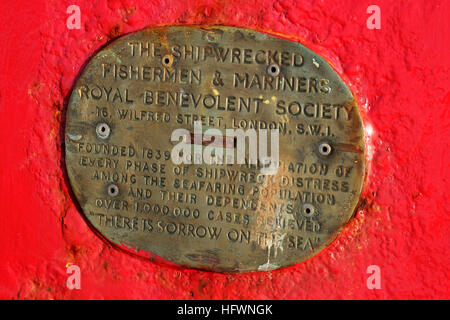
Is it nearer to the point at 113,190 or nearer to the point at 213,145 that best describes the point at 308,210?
the point at 213,145

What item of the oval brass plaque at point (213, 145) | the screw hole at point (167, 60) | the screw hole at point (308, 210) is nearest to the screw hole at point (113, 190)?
the oval brass plaque at point (213, 145)

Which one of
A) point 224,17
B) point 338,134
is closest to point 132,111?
point 224,17

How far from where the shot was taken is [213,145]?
3.22 feet

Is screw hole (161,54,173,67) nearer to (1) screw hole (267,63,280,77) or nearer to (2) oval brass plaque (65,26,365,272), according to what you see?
(2) oval brass plaque (65,26,365,272)

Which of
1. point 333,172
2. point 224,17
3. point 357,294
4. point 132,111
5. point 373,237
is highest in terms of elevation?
point 224,17

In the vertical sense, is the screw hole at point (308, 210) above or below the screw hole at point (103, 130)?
below

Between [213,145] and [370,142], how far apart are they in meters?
0.30

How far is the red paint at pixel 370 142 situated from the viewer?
90cm

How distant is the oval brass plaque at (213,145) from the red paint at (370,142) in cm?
4

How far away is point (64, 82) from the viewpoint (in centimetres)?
104

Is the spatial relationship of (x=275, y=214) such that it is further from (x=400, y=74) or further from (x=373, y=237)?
(x=400, y=74)

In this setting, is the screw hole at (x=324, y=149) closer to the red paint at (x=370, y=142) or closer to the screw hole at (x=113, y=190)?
the red paint at (x=370, y=142)

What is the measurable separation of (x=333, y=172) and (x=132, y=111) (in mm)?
415

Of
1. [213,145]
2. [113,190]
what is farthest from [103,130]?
[213,145]
